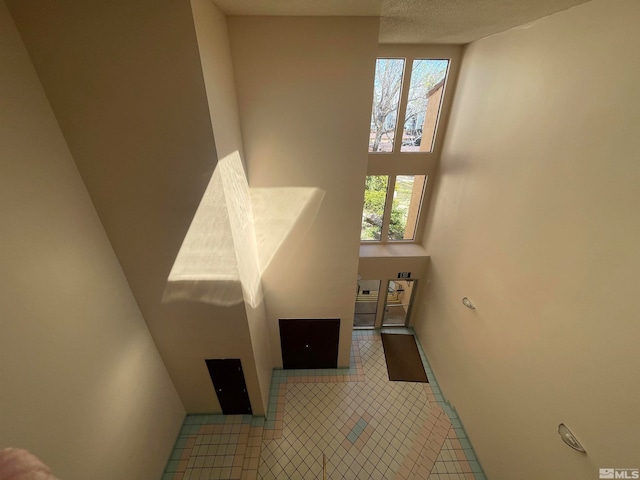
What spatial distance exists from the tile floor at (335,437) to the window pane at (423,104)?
4494 mm

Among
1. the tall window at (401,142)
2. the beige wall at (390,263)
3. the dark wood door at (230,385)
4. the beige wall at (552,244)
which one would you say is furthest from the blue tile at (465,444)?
the tall window at (401,142)

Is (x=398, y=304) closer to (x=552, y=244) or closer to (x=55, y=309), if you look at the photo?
(x=552, y=244)

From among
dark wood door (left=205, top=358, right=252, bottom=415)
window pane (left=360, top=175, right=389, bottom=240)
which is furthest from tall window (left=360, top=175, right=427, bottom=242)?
dark wood door (left=205, top=358, right=252, bottom=415)

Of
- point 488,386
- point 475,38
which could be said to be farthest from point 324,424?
point 475,38

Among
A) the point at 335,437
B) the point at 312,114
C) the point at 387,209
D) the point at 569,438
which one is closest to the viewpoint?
the point at 569,438

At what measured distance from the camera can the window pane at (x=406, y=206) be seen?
201 inches

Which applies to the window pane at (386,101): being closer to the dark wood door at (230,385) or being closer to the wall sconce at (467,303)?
the wall sconce at (467,303)

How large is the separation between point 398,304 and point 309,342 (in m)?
2.87

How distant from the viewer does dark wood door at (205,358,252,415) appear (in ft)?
11.5

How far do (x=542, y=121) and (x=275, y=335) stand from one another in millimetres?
4619

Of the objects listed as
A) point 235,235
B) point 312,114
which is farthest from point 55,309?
point 312,114

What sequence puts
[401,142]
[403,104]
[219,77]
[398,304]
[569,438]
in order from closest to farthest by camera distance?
[569,438]
[219,77]
[403,104]
[401,142]
[398,304]

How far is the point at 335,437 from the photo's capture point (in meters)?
3.81

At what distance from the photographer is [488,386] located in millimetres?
3270
